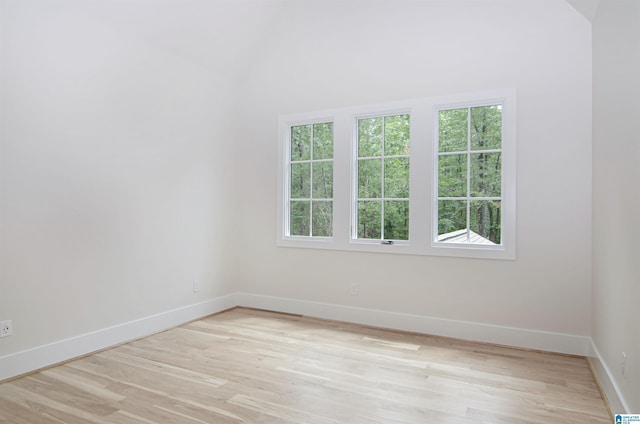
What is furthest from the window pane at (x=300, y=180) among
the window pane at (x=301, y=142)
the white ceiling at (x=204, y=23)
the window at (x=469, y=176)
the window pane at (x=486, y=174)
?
the window pane at (x=486, y=174)

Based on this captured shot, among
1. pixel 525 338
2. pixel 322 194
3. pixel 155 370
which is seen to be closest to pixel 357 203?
pixel 322 194

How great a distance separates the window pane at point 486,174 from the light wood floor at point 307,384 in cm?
139

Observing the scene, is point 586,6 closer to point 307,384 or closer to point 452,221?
point 452,221

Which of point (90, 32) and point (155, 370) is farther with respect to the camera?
point (90, 32)

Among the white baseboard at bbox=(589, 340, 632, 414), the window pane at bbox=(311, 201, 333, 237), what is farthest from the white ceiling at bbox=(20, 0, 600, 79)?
the white baseboard at bbox=(589, 340, 632, 414)

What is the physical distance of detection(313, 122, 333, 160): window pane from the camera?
4.57 meters

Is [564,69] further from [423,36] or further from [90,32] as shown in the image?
[90,32]

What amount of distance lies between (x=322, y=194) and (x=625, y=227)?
2.92 metres

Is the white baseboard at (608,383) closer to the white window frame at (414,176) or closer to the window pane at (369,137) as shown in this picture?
the white window frame at (414,176)

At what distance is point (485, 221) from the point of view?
3.71 m

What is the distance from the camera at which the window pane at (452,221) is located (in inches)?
150

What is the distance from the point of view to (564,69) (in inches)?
133

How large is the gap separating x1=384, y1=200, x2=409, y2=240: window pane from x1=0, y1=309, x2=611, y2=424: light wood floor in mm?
1011

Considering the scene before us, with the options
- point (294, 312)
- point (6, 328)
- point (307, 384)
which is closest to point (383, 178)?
point (294, 312)
